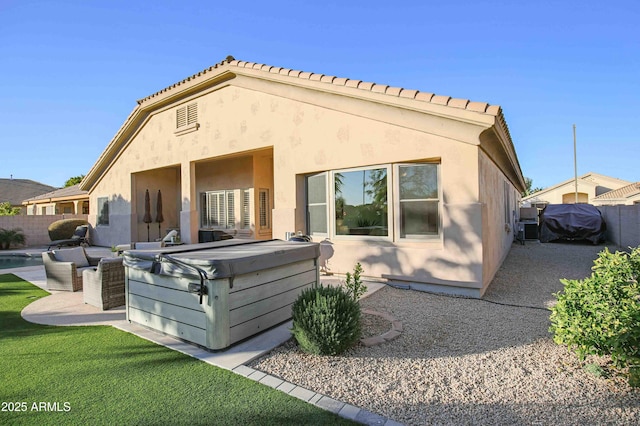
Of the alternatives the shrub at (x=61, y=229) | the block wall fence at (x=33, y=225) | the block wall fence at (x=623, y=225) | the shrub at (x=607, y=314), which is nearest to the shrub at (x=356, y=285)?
the shrub at (x=607, y=314)

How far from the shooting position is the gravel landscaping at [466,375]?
110 inches

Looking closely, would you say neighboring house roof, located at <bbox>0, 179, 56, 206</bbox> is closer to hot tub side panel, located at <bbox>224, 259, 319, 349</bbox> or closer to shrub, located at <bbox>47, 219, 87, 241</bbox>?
shrub, located at <bbox>47, 219, 87, 241</bbox>

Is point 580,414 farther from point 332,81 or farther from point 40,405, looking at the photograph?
point 332,81

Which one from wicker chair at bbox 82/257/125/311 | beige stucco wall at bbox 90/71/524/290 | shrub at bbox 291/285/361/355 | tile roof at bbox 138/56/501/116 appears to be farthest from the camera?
beige stucco wall at bbox 90/71/524/290

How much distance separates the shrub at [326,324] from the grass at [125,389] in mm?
869

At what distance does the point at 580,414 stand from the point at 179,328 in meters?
4.50

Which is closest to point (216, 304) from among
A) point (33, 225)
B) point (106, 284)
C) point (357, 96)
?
point (106, 284)

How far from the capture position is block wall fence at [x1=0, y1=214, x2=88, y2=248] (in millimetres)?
19002

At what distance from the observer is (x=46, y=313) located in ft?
19.7

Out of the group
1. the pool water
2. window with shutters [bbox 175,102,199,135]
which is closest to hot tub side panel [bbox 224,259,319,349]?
window with shutters [bbox 175,102,199,135]

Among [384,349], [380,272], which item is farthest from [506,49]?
[384,349]

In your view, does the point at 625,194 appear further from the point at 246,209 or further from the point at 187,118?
the point at 187,118

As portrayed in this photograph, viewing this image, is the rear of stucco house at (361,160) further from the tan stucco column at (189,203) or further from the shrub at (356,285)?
the shrub at (356,285)

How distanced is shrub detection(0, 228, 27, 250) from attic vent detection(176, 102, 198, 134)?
541 inches
